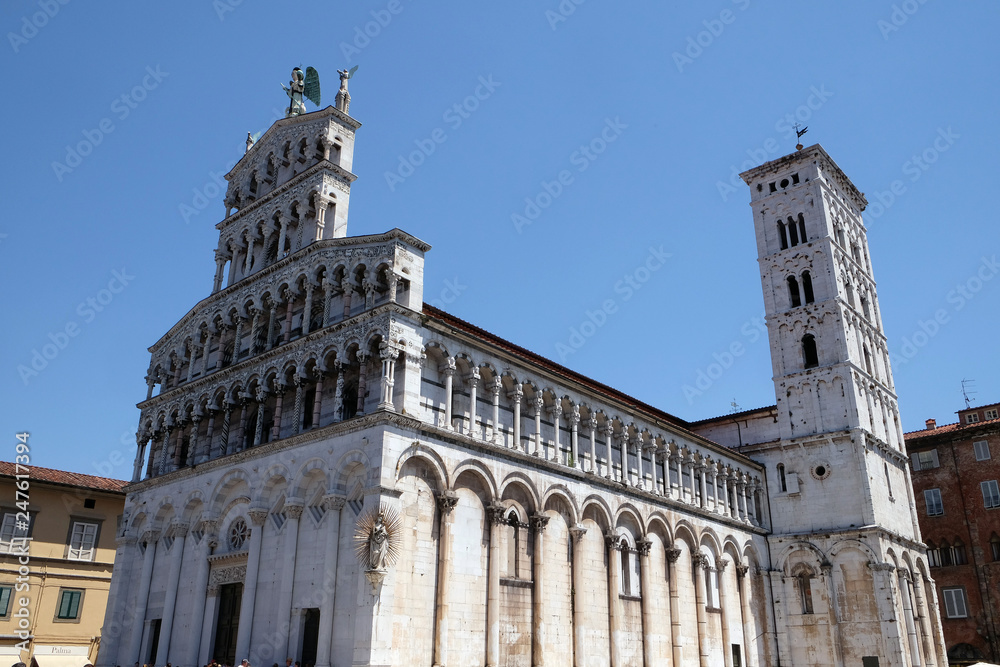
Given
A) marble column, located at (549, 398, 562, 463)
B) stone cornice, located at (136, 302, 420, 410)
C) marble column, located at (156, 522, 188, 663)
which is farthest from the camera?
marble column, located at (549, 398, 562, 463)

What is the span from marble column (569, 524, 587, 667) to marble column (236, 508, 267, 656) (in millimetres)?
10380

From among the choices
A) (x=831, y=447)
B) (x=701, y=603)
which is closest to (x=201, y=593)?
(x=701, y=603)

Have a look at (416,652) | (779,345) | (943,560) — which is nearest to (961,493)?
(943,560)

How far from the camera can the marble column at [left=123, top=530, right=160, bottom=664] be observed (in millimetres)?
27500

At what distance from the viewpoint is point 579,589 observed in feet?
88.4

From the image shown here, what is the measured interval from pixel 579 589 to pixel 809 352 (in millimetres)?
22400

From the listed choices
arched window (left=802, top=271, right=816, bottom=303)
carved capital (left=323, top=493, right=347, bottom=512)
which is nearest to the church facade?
carved capital (left=323, top=493, right=347, bottom=512)

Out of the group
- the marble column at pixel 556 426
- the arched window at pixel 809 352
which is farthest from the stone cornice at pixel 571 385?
the arched window at pixel 809 352

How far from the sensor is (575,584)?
2703cm

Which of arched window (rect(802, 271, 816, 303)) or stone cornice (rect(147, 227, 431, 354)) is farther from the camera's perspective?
arched window (rect(802, 271, 816, 303))

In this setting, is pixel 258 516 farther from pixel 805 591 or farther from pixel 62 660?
pixel 805 591

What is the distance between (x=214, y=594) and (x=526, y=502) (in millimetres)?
10634

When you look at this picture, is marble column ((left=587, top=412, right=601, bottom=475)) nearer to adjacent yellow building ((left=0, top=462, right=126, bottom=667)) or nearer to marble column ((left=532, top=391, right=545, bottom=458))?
marble column ((left=532, top=391, right=545, bottom=458))

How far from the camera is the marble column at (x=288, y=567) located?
73.4 feet
